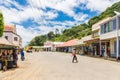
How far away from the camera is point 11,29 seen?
3088 inches

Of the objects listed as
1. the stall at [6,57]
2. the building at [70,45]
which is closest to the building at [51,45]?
the building at [70,45]

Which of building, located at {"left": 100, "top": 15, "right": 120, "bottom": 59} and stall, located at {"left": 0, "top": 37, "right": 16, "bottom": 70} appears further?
building, located at {"left": 100, "top": 15, "right": 120, "bottom": 59}

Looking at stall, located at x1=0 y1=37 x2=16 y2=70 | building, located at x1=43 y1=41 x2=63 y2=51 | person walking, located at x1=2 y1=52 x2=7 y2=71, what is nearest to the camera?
person walking, located at x1=2 y1=52 x2=7 y2=71

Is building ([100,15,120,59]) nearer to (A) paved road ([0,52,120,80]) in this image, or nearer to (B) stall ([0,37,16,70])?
(A) paved road ([0,52,120,80])

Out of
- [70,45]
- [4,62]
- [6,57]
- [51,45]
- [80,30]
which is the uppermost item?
[80,30]

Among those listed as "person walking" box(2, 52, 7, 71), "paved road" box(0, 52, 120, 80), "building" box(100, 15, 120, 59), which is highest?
"building" box(100, 15, 120, 59)

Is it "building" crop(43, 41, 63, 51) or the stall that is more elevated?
"building" crop(43, 41, 63, 51)

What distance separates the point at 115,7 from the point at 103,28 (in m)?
68.2

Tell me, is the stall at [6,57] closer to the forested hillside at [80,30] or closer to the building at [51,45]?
the forested hillside at [80,30]

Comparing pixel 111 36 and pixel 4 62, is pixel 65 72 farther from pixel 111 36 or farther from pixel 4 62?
pixel 111 36

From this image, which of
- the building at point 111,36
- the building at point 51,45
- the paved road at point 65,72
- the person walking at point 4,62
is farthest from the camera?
the building at point 51,45

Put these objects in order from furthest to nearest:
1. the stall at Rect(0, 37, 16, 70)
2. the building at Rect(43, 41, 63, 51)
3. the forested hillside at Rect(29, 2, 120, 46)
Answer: the building at Rect(43, 41, 63, 51) → the forested hillside at Rect(29, 2, 120, 46) → the stall at Rect(0, 37, 16, 70)

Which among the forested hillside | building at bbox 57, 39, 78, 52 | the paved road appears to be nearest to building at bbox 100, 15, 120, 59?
the paved road

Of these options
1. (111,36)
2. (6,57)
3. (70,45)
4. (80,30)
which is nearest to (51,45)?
(80,30)
